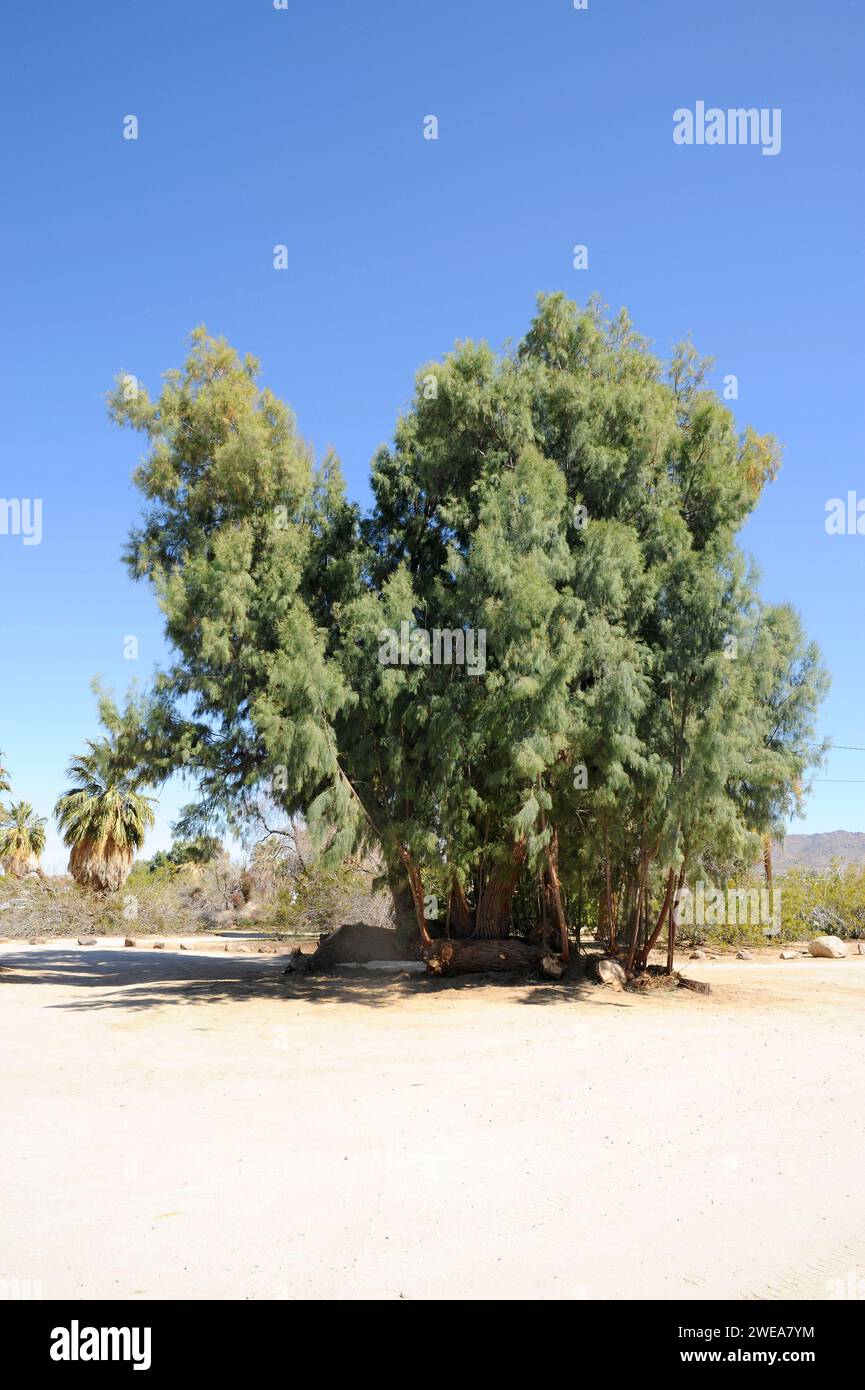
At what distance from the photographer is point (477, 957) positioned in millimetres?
17953

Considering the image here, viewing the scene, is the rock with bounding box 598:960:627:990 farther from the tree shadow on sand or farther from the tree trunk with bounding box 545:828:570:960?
the tree trunk with bounding box 545:828:570:960

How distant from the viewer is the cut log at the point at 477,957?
706 inches

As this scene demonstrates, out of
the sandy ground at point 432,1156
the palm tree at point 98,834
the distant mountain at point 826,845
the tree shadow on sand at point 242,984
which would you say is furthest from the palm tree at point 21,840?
the distant mountain at point 826,845

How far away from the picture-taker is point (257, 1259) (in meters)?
4.32

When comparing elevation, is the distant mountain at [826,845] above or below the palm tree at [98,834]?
below

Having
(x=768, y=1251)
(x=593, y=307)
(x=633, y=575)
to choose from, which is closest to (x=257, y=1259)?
(x=768, y=1251)

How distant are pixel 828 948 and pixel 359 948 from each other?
13.5m

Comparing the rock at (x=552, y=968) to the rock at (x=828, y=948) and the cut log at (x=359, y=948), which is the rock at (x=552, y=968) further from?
the rock at (x=828, y=948)

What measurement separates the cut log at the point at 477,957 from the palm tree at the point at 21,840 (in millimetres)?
29959

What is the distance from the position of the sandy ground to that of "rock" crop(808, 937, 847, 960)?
42.0 feet

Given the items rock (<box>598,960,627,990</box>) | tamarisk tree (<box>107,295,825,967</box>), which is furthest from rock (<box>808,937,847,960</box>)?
rock (<box>598,960,627,990</box>)

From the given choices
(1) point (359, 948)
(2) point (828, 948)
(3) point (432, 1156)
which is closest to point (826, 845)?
(2) point (828, 948)

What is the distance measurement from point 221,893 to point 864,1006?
26833mm

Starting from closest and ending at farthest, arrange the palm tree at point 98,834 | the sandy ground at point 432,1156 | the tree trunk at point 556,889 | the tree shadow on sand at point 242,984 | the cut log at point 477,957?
the sandy ground at point 432,1156 → the tree shadow on sand at point 242,984 → the tree trunk at point 556,889 → the cut log at point 477,957 → the palm tree at point 98,834
